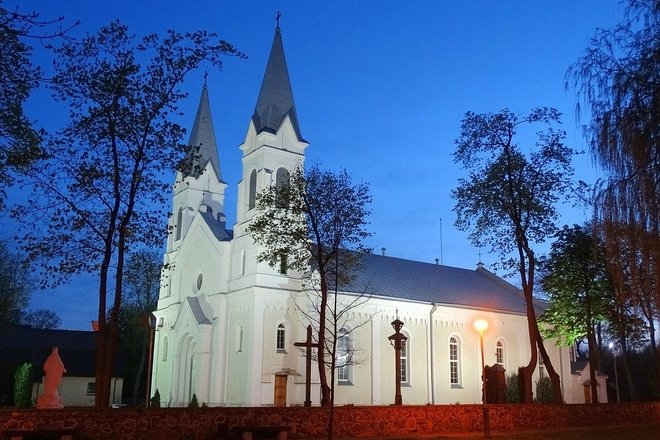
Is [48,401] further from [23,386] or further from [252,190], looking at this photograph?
[23,386]

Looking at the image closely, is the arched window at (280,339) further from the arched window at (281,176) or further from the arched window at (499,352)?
the arched window at (499,352)

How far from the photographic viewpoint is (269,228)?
1256 inches

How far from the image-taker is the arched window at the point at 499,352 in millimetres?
46156

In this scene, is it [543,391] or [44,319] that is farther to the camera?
[44,319]

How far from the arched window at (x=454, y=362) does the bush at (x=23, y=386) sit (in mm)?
30193

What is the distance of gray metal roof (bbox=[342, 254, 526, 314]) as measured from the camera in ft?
136

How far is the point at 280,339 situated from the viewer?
35781 mm

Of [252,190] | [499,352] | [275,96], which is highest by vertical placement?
[275,96]

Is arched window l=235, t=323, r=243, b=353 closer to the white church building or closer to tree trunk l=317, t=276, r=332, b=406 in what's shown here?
the white church building

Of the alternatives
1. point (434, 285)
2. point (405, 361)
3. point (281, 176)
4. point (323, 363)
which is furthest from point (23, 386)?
point (434, 285)

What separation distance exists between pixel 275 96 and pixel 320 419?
2392cm

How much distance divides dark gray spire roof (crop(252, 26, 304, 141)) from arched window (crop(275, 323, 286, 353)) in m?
11.2

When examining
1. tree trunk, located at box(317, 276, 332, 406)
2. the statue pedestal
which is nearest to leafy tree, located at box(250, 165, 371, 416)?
tree trunk, located at box(317, 276, 332, 406)

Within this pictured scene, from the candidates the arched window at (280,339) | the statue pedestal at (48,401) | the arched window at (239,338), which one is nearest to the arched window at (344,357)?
the arched window at (280,339)
